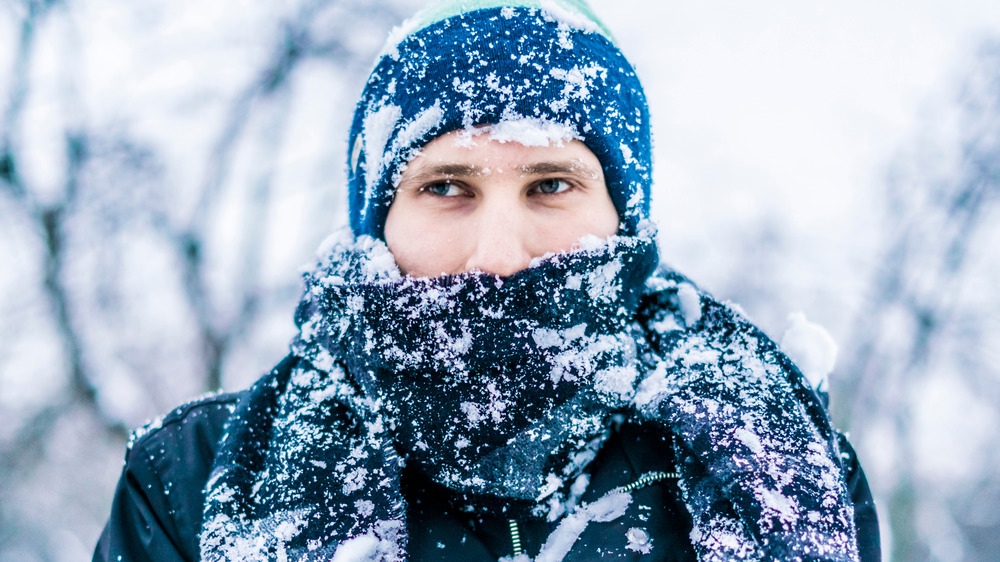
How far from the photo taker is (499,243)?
4.52 feet

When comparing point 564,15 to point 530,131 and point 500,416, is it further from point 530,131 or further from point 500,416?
point 500,416

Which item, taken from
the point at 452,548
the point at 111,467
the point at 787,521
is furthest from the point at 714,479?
the point at 111,467

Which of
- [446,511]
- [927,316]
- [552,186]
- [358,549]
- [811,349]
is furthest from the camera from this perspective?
[927,316]

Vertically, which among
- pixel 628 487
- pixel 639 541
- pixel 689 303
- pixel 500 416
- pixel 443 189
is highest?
pixel 443 189

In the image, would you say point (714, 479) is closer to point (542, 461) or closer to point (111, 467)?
point (542, 461)

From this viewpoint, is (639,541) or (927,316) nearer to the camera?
(639,541)

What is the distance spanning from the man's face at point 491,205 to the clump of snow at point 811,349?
0.56 meters

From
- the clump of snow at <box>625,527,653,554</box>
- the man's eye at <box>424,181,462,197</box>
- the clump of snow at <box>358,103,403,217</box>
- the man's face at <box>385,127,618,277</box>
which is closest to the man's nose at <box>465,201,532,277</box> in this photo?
the man's face at <box>385,127,618,277</box>

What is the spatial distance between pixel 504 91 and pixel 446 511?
0.95 m

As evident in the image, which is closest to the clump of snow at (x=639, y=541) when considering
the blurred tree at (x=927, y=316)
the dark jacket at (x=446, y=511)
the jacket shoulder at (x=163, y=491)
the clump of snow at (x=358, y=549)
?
the dark jacket at (x=446, y=511)

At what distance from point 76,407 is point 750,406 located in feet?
24.4

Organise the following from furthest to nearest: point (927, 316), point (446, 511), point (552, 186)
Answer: point (927, 316) → point (552, 186) → point (446, 511)

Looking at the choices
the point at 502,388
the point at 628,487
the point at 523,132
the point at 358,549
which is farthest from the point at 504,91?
the point at 358,549

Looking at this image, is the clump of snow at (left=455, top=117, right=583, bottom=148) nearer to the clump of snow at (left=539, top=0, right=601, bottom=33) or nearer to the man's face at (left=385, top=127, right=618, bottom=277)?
the man's face at (left=385, top=127, right=618, bottom=277)
